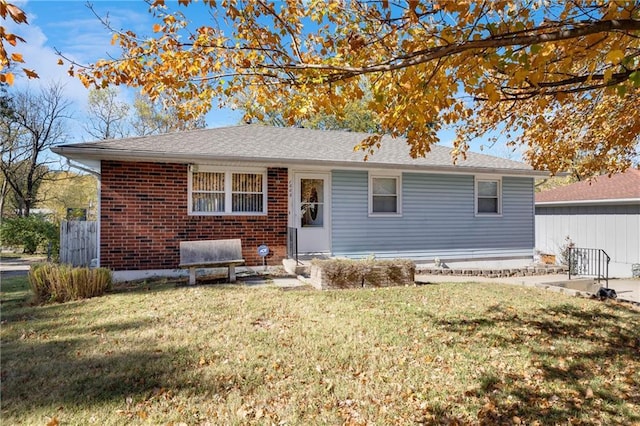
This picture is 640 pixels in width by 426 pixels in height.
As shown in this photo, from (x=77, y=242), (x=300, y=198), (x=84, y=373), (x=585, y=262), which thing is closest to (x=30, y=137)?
(x=77, y=242)

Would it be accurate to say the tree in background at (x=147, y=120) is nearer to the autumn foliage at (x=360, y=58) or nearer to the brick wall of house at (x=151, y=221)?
the brick wall of house at (x=151, y=221)

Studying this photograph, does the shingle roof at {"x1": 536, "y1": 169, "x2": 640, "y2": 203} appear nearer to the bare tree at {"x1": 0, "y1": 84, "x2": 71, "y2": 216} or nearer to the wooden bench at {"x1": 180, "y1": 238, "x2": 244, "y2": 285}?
the wooden bench at {"x1": 180, "y1": 238, "x2": 244, "y2": 285}

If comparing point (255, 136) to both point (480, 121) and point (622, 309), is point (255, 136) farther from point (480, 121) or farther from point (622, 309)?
point (622, 309)

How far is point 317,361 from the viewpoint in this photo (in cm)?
434

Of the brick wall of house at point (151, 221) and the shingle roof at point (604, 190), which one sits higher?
the shingle roof at point (604, 190)

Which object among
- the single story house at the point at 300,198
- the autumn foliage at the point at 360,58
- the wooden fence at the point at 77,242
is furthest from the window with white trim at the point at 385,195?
the wooden fence at the point at 77,242

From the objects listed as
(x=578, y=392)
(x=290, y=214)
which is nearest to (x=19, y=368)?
(x=578, y=392)

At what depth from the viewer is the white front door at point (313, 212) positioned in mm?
11047

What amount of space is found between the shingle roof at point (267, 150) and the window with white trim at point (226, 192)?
1.98 feet

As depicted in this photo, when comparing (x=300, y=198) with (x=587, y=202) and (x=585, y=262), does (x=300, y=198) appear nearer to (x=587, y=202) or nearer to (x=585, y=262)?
(x=585, y=262)

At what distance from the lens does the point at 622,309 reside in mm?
7184

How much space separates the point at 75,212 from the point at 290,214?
10.0 m

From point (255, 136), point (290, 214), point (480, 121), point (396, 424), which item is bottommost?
point (396, 424)

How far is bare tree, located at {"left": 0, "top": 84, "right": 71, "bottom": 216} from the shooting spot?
77.8 feet
